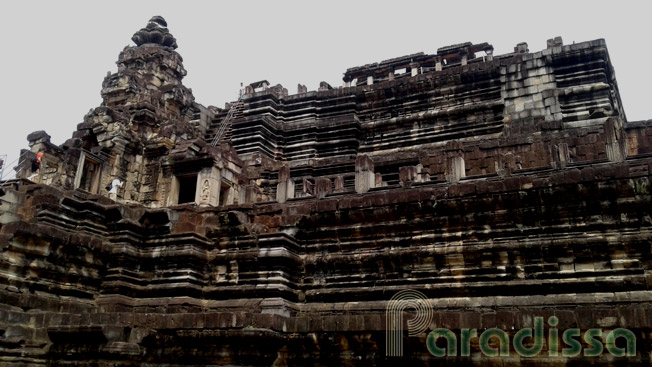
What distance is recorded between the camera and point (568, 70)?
20.2m

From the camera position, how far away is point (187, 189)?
17234 mm

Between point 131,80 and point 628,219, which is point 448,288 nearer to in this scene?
point 628,219

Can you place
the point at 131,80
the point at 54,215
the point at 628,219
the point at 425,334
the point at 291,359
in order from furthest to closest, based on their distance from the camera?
the point at 131,80, the point at 54,215, the point at 628,219, the point at 291,359, the point at 425,334

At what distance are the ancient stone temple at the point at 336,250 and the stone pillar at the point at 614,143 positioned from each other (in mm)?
40

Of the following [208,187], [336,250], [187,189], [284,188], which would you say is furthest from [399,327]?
[187,189]

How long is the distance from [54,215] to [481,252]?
9423mm

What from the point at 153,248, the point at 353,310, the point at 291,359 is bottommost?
the point at 291,359

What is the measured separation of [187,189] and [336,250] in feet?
21.6

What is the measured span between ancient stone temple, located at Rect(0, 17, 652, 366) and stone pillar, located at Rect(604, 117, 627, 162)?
1.6 inches

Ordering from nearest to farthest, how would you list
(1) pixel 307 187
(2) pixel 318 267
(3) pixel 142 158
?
(2) pixel 318 267, (1) pixel 307 187, (3) pixel 142 158

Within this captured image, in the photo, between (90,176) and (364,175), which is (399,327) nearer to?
(364,175)

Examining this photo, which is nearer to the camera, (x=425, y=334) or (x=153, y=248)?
(x=425, y=334)

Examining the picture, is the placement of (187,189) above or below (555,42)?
below

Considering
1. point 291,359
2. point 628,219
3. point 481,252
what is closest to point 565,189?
point 628,219
